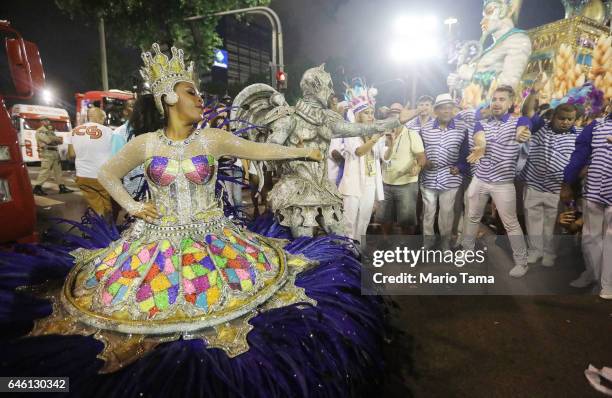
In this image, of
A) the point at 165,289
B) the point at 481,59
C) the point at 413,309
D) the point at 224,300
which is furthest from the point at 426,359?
the point at 481,59

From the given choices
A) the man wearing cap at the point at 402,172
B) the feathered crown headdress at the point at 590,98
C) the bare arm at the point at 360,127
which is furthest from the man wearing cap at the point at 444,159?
the bare arm at the point at 360,127

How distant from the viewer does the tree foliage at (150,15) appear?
9328 mm

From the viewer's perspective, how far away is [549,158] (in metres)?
4.49

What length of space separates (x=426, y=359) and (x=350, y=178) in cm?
266

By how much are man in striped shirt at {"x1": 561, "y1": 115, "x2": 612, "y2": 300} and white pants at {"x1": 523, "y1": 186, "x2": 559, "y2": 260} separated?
0.60 metres

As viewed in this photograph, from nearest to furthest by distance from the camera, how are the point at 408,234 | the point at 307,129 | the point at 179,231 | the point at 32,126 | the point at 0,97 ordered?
the point at 179,231
the point at 307,129
the point at 0,97
the point at 408,234
the point at 32,126

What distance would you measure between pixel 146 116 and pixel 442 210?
428cm

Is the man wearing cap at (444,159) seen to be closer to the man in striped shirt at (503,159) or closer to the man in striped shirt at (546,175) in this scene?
the man in striped shirt at (503,159)

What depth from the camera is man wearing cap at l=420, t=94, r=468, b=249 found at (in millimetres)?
4953

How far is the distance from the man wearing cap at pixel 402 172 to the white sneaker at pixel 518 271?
5.41 ft

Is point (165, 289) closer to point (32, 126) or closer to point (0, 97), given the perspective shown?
point (0, 97)

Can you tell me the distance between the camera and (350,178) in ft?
15.9

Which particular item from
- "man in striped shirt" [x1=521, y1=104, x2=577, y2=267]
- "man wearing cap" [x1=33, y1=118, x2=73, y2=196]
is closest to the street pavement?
"man in striped shirt" [x1=521, y1=104, x2=577, y2=267]

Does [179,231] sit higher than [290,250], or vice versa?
[179,231]
